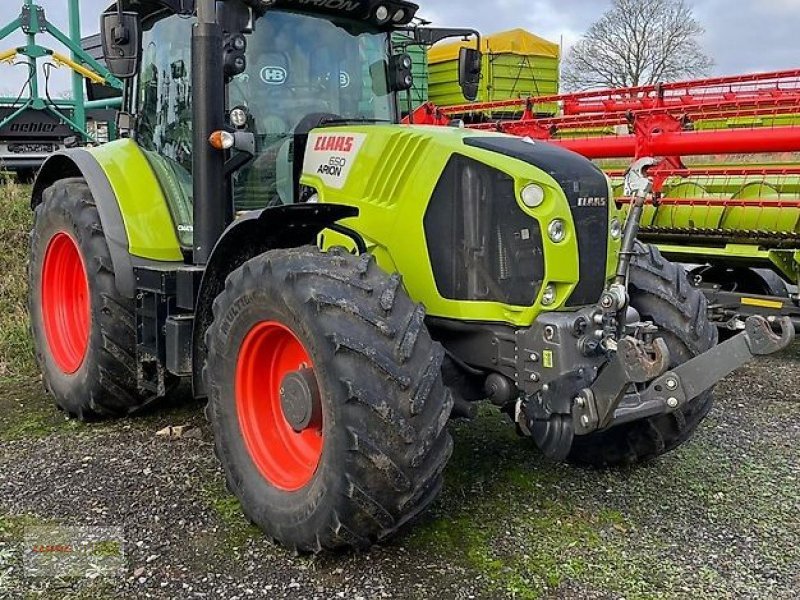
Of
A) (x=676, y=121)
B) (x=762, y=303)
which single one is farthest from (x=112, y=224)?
(x=762, y=303)

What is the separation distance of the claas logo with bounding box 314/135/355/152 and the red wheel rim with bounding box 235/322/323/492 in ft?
2.92

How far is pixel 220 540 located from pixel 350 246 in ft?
4.29

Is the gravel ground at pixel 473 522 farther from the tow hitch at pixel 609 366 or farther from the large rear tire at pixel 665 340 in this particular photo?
the tow hitch at pixel 609 366

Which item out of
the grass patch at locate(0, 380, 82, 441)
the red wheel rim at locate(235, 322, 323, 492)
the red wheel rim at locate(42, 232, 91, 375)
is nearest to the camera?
the red wheel rim at locate(235, 322, 323, 492)

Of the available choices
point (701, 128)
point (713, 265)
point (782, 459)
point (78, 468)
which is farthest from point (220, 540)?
point (701, 128)

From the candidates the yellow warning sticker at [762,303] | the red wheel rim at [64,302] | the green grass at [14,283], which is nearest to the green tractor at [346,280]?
the red wheel rim at [64,302]

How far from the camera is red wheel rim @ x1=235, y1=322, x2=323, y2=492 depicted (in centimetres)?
340

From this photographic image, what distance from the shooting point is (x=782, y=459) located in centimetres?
Result: 428

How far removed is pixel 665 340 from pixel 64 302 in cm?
349

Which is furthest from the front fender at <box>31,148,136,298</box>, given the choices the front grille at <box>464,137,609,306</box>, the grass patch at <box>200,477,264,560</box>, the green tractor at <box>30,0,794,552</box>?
the front grille at <box>464,137,609,306</box>

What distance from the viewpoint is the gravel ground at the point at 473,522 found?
9.87ft

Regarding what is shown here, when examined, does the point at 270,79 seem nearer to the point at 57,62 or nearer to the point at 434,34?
the point at 434,34

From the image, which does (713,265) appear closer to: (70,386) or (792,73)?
(792,73)

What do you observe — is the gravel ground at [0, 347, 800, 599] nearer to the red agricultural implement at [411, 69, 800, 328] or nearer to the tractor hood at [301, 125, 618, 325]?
the tractor hood at [301, 125, 618, 325]
